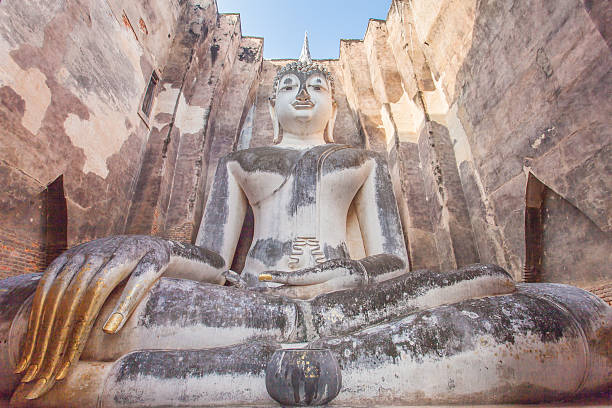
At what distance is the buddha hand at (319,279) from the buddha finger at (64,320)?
3.20 feet

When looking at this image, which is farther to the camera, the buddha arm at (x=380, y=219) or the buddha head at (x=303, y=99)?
the buddha head at (x=303, y=99)

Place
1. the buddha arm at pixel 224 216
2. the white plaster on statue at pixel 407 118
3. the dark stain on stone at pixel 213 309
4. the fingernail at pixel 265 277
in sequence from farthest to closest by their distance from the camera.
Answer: the white plaster on statue at pixel 407 118
the buddha arm at pixel 224 216
the fingernail at pixel 265 277
the dark stain on stone at pixel 213 309

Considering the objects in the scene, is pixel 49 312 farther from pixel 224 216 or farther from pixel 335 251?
pixel 335 251

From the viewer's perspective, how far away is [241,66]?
6352 millimetres

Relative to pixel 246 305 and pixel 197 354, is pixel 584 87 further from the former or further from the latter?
pixel 197 354

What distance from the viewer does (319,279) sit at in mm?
2254

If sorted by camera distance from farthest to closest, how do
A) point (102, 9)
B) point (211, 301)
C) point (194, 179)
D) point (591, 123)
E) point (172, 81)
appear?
point (172, 81) < point (194, 179) < point (102, 9) < point (591, 123) < point (211, 301)

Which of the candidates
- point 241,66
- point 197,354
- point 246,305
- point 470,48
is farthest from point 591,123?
point 241,66

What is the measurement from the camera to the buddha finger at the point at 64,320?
1383 mm

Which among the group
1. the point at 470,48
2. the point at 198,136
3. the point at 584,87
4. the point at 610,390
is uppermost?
the point at 470,48

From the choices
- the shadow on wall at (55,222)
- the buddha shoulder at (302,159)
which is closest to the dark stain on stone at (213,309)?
the buddha shoulder at (302,159)

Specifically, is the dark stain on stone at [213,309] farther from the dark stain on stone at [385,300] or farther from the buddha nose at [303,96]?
the buddha nose at [303,96]

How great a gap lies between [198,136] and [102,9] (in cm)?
204

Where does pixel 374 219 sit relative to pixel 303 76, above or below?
below
